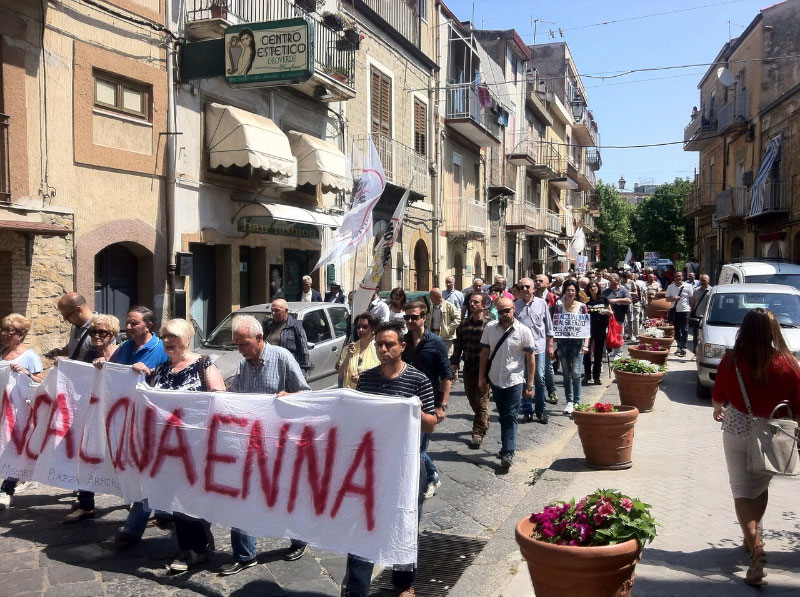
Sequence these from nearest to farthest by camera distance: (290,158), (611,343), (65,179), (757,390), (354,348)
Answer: (757,390)
(354,348)
(65,179)
(611,343)
(290,158)

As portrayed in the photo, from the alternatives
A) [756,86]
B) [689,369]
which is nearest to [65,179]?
[689,369]

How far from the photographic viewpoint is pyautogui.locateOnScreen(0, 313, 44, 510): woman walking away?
5.92 metres

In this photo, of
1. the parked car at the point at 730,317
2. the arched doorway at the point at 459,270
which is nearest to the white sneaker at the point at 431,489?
the parked car at the point at 730,317

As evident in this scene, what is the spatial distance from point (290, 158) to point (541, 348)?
8018 millimetres

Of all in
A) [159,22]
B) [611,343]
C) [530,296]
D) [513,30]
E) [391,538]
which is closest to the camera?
[391,538]

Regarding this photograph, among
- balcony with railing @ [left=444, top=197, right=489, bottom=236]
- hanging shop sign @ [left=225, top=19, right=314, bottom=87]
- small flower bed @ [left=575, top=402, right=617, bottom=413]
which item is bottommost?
small flower bed @ [left=575, top=402, right=617, bottom=413]

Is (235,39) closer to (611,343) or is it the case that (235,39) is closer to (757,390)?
(611,343)

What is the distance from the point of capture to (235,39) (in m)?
13.3

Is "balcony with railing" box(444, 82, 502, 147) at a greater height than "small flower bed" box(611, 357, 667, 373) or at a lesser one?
greater

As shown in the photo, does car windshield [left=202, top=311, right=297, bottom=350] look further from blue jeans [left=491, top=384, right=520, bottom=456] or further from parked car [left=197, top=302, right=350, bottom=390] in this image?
blue jeans [left=491, top=384, right=520, bottom=456]

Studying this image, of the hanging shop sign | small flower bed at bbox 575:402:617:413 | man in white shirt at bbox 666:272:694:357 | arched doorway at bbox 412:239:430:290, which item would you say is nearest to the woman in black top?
man in white shirt at bbox 666:272:694:357

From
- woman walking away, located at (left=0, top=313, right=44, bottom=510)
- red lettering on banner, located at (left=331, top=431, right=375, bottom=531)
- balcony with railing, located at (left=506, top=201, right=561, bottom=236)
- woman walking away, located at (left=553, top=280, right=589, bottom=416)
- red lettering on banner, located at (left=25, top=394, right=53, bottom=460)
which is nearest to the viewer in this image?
red lettering on banner, located at (left=331, top=431, right=375, bottom=531)

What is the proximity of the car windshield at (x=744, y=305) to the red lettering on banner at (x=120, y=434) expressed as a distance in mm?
9372

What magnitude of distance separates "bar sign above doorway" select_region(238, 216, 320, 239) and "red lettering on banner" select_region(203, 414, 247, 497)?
1099 centimetres
